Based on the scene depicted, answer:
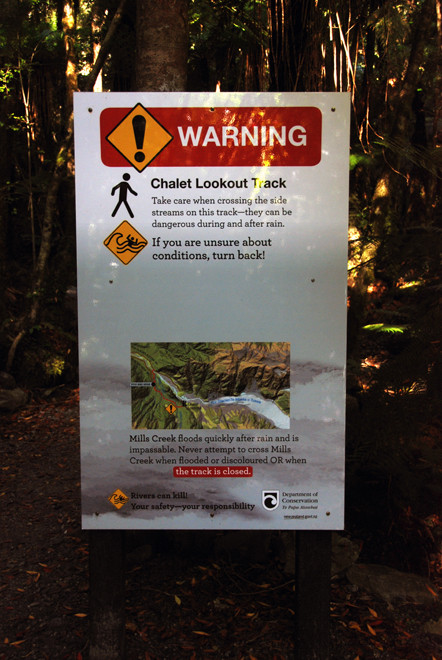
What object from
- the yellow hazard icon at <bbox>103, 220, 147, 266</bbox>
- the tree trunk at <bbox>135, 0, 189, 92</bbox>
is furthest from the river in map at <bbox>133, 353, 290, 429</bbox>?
the tree trunk at <bbox>135, 0, 189, 92</bbox>

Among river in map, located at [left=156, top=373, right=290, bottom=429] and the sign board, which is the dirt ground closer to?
the sign board

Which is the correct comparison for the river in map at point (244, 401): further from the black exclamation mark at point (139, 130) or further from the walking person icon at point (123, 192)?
the black exclamation mark at point (139, 130)

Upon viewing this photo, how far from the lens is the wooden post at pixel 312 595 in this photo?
8.80 ft

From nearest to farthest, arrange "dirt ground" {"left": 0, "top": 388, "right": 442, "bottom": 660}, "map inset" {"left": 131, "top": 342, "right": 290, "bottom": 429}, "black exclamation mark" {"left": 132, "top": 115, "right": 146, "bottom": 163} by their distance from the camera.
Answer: "black exclamation mark" {"left": 132, "top": 115, "right": 146, "bottom": 163}, "map inset" {"left": 131, "top": 342, "right": 290, "bottom": 429}, "dirt ground" {"left": 0, "top": 388, "right": 442, "bottom": 660}

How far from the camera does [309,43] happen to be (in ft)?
10.4

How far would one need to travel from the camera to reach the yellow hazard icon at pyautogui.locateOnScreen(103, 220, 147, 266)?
2.46m

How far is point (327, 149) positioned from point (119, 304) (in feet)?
3.84

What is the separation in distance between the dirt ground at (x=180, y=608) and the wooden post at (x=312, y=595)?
204mm

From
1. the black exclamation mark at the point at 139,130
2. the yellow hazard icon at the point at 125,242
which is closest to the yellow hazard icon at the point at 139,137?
the black exclamation mark at the point at 139,130

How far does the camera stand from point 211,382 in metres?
2.53

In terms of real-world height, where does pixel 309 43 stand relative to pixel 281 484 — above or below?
above

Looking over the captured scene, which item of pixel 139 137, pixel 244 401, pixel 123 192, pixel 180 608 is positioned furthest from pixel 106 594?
pixel 139 137

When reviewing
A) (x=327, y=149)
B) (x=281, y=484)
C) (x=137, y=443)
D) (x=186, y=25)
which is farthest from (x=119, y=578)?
(x=186, y=25)

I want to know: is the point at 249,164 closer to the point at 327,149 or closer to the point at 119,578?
the point at 327,149
